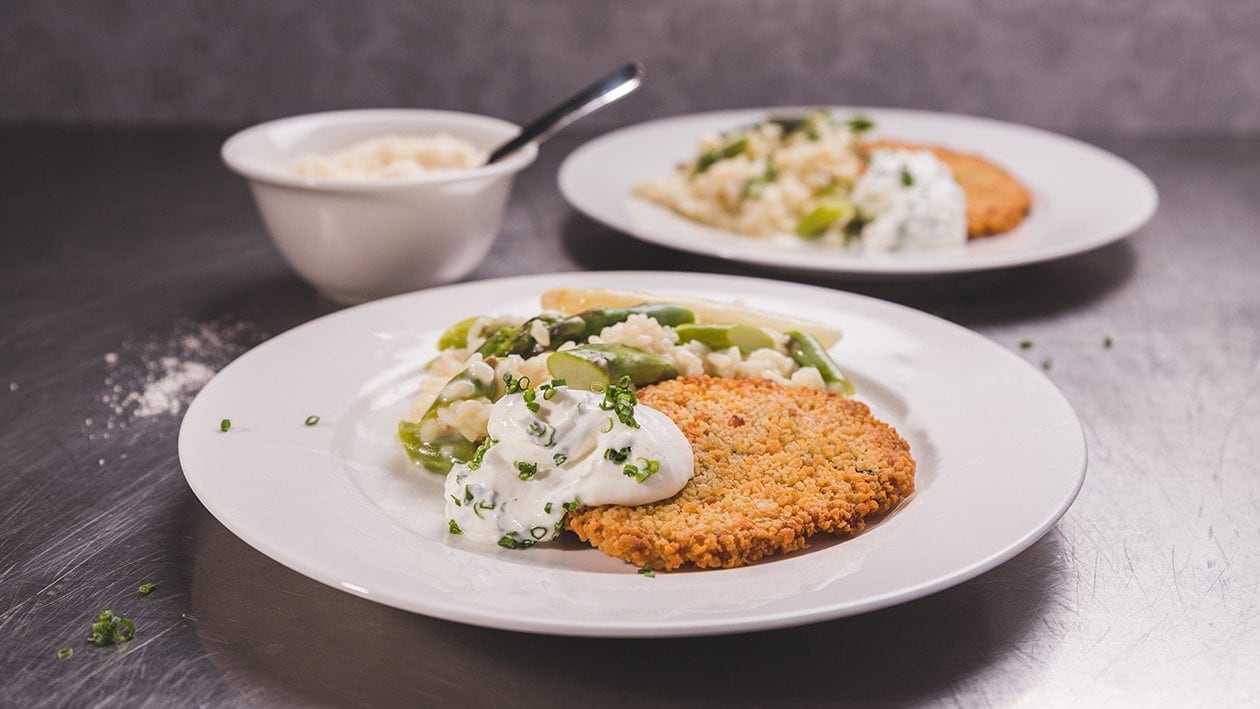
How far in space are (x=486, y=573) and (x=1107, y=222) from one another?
97.7 inches

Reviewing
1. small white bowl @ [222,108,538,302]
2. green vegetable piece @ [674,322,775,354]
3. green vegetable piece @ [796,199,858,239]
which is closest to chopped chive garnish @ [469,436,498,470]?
green vegetable piece @ [674,322,775,354]

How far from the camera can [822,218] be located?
3.48m

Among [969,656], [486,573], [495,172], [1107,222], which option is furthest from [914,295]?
[486,573]

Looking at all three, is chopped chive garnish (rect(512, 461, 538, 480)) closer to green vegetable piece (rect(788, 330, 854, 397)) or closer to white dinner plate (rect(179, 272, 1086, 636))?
white dinner plate (rect(179, 272, 1086, 636))

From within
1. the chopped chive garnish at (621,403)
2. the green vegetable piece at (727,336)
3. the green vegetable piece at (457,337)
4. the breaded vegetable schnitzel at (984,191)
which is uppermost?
the chopped chive garnish at (621,403)

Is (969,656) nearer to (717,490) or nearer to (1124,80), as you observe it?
(717,490)

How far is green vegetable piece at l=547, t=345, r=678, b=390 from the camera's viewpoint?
2.17 meters

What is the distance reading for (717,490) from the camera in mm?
1893

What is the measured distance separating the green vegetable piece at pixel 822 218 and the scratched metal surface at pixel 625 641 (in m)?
0.27

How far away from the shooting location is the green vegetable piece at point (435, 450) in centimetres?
206

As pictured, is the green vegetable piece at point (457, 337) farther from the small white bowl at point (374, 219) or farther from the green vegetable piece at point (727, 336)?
the small white bowl at point (374, 219)

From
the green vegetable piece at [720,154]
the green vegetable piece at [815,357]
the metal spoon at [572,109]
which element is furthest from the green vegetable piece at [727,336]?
the green vegetable piece at [720,154]

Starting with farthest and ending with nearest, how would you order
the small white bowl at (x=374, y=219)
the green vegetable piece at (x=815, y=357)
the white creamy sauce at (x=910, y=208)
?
the white creamy sauce at (x=910, y=208) → the small white bowl at (x=374, y=219) → the green vegetable piece at (x=815, y=357)

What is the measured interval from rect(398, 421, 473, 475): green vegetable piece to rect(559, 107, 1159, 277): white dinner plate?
118 cm
